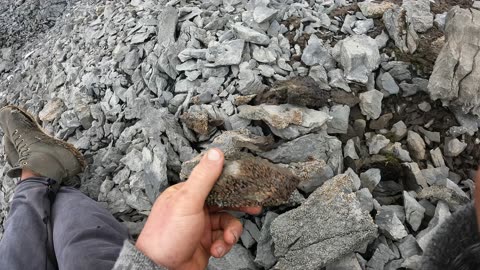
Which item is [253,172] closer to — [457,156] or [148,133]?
[148,133]

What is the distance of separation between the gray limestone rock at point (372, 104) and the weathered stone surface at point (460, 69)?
43 cm

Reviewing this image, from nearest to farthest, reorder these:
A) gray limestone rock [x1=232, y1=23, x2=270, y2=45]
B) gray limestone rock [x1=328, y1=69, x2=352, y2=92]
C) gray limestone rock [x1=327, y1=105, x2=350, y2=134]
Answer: gray limestone rock [x1=327, y1=105, x2=350, y2=134]
gray limestone rock [x1=328, y1=69, x2=352, y2=92]
gray limestone rock [x1=232, y1=23, x2=270, y2=45]

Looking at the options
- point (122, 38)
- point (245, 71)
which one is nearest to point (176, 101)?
point (245, 71)

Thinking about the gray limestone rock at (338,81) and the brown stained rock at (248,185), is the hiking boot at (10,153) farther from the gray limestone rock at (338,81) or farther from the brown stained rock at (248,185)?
the gray limestone rock at (338,81)

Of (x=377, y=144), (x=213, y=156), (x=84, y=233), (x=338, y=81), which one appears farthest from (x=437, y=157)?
(x=84, y=233)

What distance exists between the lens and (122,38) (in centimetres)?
478

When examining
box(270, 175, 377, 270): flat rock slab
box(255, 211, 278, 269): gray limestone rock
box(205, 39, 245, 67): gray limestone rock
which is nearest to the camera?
box(270, 175, 377, 270): flat rock slab

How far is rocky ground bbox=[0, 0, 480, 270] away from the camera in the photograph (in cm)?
308

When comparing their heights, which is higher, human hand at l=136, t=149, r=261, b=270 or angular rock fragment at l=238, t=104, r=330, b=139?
human hand at l=136, t=149, r=261, b=270

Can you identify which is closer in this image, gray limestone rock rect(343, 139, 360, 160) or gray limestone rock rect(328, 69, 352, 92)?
gray limestone rock rect(343, 139, 360, 160)

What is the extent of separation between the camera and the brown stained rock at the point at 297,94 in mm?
3508

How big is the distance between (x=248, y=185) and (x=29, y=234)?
1870 millimetres

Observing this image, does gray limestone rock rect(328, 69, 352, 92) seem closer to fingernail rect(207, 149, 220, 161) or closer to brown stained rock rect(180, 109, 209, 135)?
brown stained rock rect(180, 109, 209, 135)

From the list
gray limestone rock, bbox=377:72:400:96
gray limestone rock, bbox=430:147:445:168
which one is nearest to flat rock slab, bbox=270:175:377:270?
gray limestone rock, bbox=430:147:445:168
